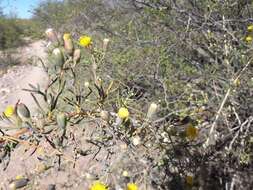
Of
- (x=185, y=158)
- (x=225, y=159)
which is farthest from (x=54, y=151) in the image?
(x=225, y=159)

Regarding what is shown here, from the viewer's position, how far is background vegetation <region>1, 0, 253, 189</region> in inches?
64.1

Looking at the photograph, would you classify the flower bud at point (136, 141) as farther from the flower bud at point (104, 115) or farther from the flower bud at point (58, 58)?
the flower bud at point (58, 58)

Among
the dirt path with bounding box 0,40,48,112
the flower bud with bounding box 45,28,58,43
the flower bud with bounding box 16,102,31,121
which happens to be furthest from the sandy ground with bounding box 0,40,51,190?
the flower bud with bounding box 16,102,31,121

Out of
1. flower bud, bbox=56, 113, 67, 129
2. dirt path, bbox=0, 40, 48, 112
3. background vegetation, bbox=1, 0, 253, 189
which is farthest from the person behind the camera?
dirt path, bbox=0, 40, 48, 112

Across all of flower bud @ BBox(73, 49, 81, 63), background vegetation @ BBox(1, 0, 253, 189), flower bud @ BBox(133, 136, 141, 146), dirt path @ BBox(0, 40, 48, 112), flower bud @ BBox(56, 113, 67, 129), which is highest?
flower bud @ BBox(73, 49, 81, 63)

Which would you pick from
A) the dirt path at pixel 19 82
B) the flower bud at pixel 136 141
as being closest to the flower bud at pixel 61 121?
the flower bud at pixel 136 141

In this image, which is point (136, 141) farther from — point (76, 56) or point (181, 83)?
point (181, 83)

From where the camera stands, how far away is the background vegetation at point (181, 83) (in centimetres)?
163

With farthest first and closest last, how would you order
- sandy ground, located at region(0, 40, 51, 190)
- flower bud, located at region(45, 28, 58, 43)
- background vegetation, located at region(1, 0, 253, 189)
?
sandy ground, located at region(0, 40, 51, 190), background vegetation, located at region(1, 0, 253, 189), flower bud, located at region(45, 28, 58, 43)

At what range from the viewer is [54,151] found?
1295 mm

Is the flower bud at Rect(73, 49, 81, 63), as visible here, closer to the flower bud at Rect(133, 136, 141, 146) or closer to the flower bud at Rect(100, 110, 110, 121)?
the flower bud at Rect(100, 110, 110, 121)

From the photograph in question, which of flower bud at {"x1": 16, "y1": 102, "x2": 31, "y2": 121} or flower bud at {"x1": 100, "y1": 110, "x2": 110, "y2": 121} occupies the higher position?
flower bud at {"x1": 16, "y1": 102, "x2": 31, "y2": 121}

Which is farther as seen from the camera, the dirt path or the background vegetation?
the dirt path

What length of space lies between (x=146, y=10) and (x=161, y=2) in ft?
A: 0.64
